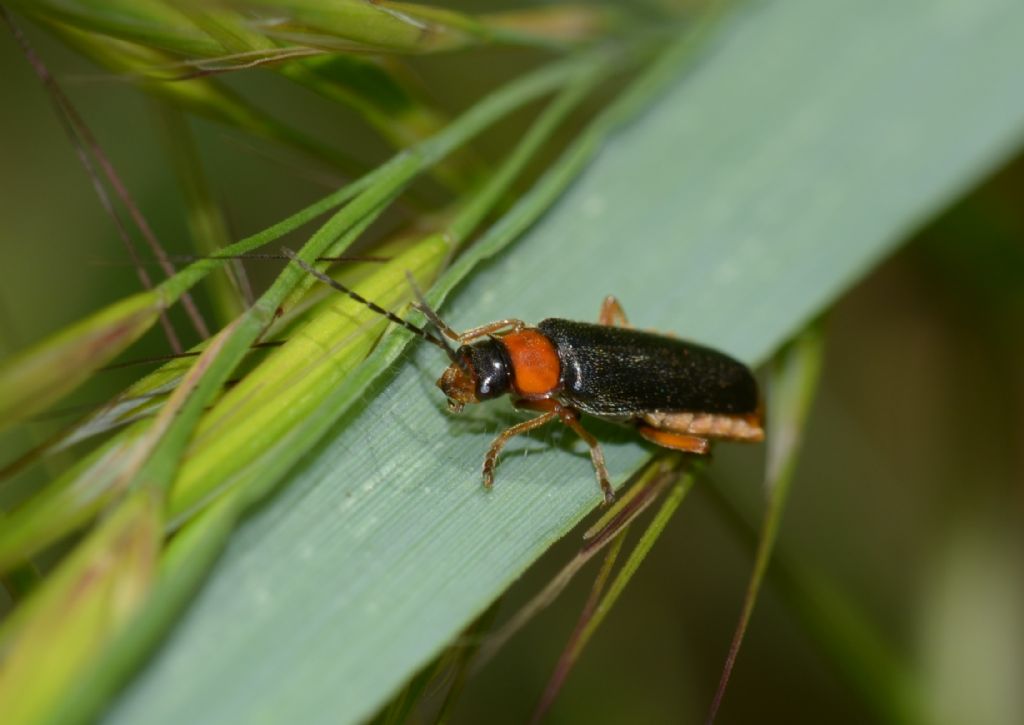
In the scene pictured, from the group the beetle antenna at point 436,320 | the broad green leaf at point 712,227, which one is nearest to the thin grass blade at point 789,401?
the broad green leaf at point 712,227

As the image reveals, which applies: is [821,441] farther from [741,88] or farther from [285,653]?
[285,653]

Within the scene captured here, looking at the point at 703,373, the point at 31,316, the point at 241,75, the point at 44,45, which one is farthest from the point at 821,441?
the point at 44,45

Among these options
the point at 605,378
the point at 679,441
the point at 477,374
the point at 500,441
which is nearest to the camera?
the point at 500,441

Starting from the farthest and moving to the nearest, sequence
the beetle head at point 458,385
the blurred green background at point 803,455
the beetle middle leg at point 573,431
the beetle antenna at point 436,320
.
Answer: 1. the blurred green background at point 803,455
2. the beetle head at point 458,385
3. the beetle middle leg at point 573,431
4. the beetle antenna at point 436,320

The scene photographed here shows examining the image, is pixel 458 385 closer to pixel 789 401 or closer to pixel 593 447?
pixel 593 447

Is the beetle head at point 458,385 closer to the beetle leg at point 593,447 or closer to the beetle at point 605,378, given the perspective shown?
the beetle at point 605,378

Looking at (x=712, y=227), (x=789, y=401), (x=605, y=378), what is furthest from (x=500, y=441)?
(x=789, y=401)

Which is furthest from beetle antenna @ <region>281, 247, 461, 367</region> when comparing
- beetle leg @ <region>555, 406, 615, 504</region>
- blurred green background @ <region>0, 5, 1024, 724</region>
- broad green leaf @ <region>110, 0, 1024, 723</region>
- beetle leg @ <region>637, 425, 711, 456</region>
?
blurred green background @ <region>0, 5, 1024, 724</region>
